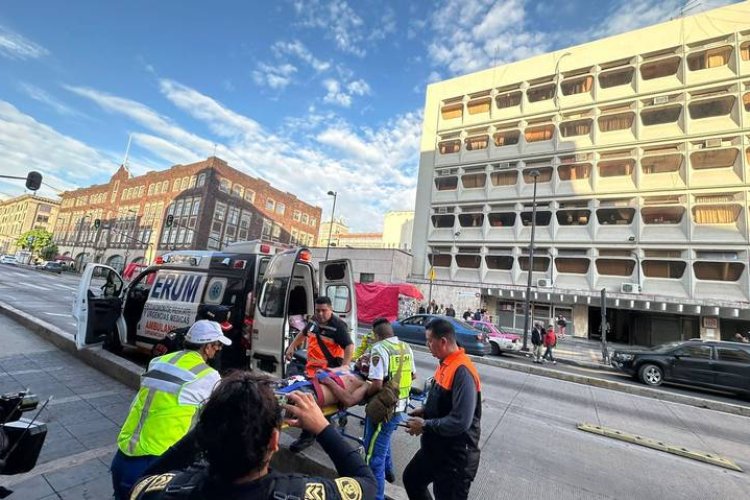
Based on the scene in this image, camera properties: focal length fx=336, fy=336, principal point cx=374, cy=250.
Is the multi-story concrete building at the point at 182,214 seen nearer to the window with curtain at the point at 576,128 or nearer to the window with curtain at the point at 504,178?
the window with curtain at the point at 504,178

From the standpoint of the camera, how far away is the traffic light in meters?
15.5

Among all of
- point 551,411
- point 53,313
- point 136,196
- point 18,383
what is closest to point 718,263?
point 551,411

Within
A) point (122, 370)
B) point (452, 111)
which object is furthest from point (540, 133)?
point (122, 370)

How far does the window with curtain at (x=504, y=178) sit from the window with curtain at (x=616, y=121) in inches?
284

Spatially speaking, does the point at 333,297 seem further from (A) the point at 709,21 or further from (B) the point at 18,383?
(A) the point at 709,21

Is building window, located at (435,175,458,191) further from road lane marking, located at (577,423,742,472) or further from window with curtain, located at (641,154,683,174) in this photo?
road lane marking, located at (577,423,742,472)

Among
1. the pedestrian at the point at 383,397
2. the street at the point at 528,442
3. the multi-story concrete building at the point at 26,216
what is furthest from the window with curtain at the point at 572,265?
the multi-story concrete building at the point at 26,216

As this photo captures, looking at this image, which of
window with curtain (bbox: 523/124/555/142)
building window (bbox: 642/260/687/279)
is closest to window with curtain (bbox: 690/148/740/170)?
building window (bbox: 642/260/687/279)

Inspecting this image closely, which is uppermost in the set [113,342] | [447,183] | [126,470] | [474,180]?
[474,180]

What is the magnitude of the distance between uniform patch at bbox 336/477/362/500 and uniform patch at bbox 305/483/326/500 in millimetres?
79

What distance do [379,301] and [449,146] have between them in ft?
63.1

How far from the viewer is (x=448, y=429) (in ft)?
8.18

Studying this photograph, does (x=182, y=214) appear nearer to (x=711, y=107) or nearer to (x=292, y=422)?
(x=292, y=422)

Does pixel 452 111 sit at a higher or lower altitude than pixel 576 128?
higher
